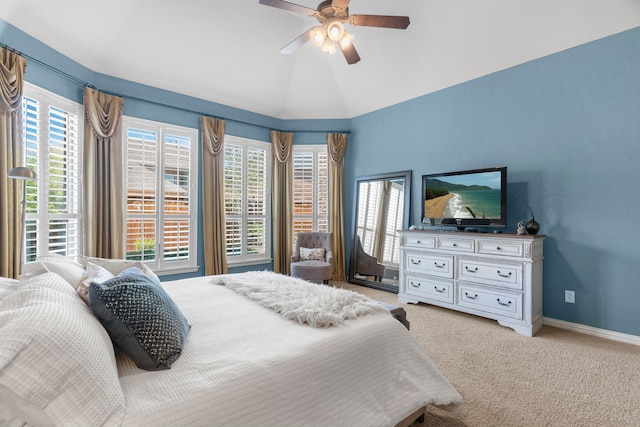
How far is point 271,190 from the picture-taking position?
534 centimetres

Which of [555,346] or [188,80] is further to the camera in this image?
[188,80]

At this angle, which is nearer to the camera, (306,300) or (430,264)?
(306,300)

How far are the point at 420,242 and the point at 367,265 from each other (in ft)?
4.07

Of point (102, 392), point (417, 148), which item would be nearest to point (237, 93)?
point (417, 148)

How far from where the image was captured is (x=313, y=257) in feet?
15.7

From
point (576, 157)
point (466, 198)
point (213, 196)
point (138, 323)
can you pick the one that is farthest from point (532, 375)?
point (213, 196)

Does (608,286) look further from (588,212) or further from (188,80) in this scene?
(188,80)

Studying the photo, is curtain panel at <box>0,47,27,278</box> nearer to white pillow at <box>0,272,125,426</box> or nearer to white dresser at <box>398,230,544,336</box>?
white pillow at <box>0,272,125,426</box>

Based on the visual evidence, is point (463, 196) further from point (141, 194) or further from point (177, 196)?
point (141, 194)

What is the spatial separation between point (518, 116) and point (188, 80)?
171 inches

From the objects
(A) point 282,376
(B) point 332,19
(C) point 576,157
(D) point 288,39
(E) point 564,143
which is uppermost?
(D) point 288,39

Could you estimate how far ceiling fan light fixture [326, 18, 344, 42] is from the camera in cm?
256

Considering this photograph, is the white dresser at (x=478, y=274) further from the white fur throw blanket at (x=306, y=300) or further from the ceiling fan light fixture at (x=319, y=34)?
the ceiling fan light fixture at (x=319, y=34)

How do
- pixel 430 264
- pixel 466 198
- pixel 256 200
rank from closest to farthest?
pixel 466 198 → pixel 430 264 → pixel 256 200
